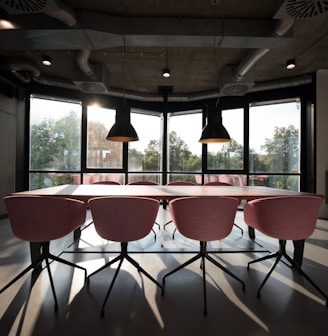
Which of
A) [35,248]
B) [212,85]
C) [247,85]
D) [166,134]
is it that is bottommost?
[35,248]

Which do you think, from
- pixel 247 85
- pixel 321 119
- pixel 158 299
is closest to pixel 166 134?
pixel 247 85

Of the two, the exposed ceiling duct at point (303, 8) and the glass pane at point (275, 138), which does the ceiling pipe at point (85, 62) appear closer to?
the exposed ceiling duct at point (303, 8)

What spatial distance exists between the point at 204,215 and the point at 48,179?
15.4ft

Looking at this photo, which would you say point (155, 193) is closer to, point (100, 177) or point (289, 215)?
point (289, 215)

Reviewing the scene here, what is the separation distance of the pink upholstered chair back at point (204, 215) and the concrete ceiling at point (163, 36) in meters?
2.12

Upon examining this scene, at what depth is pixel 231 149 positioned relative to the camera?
5730 mm

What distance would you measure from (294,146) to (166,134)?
322cm

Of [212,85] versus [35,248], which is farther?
[212,85]

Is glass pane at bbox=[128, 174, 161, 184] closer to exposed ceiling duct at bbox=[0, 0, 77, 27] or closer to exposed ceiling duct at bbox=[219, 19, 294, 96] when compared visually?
exposed ceiling duct at bbox=[219, 19, 294, 96]

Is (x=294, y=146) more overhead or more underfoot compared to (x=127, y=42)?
more underfoot

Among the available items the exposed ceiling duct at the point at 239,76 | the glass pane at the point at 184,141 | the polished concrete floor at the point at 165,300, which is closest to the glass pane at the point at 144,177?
the glass pane at the point at 184,141

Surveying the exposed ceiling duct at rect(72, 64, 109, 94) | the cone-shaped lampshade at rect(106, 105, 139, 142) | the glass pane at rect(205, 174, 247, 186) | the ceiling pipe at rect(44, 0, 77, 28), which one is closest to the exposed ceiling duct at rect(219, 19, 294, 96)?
the glass pane at rect(205, 174, 247, 186)

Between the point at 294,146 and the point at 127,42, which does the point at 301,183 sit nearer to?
the point at 294,146

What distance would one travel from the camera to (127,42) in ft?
10.1
